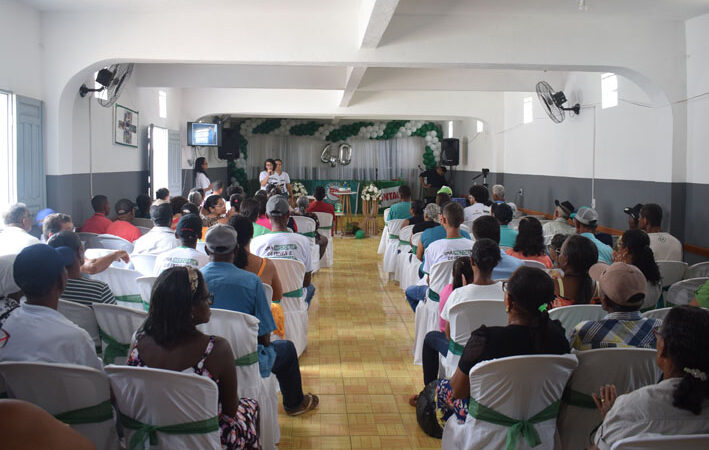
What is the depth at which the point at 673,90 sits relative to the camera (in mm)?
6641

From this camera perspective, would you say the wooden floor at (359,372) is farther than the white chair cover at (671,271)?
No

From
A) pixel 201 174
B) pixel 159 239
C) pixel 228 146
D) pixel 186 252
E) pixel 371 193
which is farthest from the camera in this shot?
pixel 228 146

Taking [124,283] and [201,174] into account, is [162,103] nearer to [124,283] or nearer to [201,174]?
[201,174]

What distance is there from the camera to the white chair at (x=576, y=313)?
288 cm

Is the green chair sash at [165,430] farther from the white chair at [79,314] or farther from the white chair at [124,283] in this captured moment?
the white chair at [124,283]

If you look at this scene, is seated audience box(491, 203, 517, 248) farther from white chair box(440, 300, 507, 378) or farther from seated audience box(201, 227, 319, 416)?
seated audience box(201, 227, 319, 416)

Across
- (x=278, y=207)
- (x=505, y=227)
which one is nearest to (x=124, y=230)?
(x=278, y=207)

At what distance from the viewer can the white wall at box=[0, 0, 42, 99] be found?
5.64 meters

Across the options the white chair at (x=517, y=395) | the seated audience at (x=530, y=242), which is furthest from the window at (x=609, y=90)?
the white chair at (x=517, y=395)

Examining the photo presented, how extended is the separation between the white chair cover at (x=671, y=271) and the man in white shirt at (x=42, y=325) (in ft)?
11.8

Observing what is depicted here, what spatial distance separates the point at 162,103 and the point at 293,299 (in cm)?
721

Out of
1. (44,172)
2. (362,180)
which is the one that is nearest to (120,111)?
(44,172)

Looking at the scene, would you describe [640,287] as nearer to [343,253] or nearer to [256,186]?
[343,253]

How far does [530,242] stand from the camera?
13.3 ft
